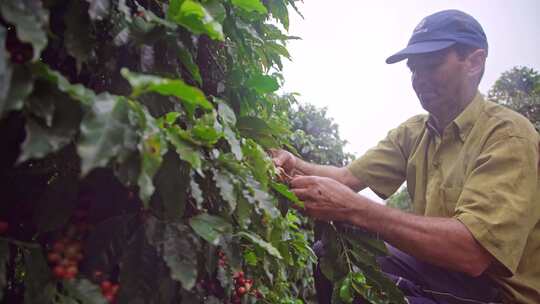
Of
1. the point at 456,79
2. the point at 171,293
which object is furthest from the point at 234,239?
the point at 456,79

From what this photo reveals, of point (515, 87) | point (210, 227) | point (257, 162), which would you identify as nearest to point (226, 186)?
point (210, 227)

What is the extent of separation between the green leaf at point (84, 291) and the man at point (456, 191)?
40.3 inches

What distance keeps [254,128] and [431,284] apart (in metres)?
1.31

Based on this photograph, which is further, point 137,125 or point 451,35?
point 451,35

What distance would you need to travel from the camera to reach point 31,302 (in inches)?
31.1

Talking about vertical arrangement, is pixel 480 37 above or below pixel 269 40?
above

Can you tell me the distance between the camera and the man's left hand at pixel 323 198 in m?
1.71

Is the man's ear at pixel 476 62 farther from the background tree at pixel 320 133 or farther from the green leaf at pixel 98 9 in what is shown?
the background tree at pixel 320 133

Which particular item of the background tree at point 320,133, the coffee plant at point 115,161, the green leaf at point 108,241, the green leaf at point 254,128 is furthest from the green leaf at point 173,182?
the background tree at point 320,133

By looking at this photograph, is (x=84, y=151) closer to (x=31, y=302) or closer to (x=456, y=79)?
(x=31, y=302)

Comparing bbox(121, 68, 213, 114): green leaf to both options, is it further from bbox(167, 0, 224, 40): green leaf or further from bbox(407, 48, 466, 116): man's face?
bbox(407, 48, 466, 116): man's face

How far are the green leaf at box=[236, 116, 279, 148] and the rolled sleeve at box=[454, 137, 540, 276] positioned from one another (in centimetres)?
94

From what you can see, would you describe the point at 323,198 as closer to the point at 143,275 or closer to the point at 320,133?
the point at 143,275

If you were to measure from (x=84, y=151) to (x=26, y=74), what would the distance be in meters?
0.17
